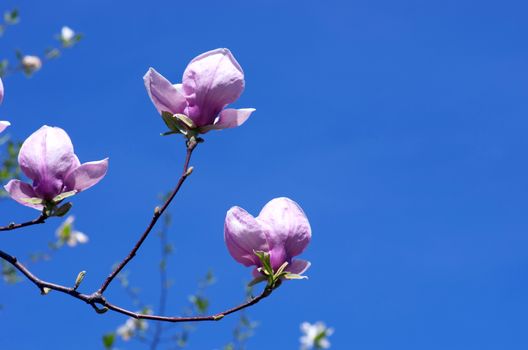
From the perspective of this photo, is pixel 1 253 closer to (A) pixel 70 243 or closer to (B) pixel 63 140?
(B) pixel 63 140

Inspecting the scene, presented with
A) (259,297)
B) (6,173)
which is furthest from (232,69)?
(6,173)

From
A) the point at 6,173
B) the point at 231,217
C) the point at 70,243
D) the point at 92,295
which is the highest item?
→ the point at 70,243

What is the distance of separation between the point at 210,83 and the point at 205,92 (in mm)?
18

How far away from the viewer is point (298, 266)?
4.41ft

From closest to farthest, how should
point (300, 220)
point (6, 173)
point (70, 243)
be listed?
point (300, 220) → point (6, 173) → point (70, 243)

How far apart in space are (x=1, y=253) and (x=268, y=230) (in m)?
0.44

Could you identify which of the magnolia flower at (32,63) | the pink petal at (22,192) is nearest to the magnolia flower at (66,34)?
the magnolia flower at (32,63)

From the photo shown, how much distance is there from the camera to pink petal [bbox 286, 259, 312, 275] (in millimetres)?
1335

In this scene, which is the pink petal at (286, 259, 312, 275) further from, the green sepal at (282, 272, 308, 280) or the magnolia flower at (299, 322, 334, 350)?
the magnolia flower at (299, 322, 334, 350)

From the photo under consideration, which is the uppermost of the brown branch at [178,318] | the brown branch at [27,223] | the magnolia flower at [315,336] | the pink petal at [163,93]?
the magnolia flower at [315,336]

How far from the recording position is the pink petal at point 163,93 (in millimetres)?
1259

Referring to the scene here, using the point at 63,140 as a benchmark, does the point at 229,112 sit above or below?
above

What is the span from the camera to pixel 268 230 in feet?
4.26

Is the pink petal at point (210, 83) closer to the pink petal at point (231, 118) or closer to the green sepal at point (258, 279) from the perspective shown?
the pink petal at point (231, 118)
